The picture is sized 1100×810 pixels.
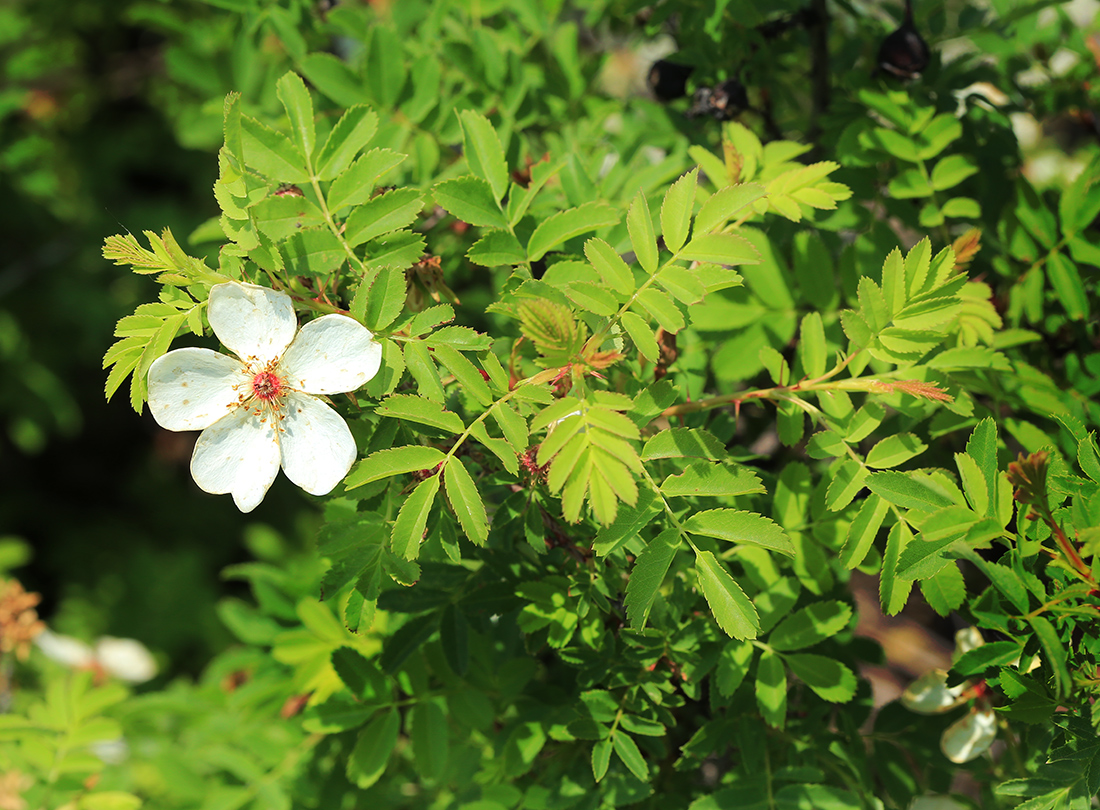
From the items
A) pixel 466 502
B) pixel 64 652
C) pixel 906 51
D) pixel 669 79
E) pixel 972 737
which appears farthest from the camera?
pixel 64 652

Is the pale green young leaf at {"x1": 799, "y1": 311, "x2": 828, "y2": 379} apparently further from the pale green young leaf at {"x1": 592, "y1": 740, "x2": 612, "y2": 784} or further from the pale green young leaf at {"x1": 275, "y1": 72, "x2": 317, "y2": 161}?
the pale green young leaf at {"x1": 275, "y1": 72, "x2": 317, "y2": 161}

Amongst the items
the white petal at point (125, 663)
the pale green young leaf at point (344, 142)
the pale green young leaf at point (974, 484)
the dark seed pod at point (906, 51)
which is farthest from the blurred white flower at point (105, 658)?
the dark seed pod at point (906, 51)

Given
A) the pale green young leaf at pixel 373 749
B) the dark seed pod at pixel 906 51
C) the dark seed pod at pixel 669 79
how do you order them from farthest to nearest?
the dark seed pod at pixel 669 79 → the dark seed pod at pixel 906 51 → the pale green young leaf at pixel 373 749

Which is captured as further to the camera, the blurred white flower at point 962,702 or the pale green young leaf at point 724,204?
the blurred white flower at point 962,702

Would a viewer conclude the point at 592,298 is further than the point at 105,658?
No

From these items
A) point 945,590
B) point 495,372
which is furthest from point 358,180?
point 945,590

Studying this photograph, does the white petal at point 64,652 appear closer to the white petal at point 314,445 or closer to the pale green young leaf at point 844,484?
the white petal at point 314,445

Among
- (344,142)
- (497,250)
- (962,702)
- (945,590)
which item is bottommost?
(962,702)

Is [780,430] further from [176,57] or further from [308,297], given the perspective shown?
[176,57]

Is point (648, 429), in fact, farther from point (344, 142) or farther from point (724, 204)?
point (344, 142)
